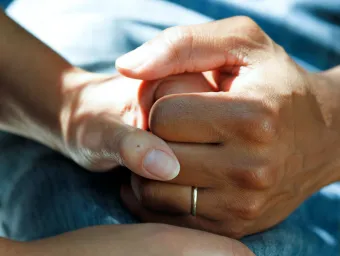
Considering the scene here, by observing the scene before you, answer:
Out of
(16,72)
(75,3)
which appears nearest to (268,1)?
(75,3)

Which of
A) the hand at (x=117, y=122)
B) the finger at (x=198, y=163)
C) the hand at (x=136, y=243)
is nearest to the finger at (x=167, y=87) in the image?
the hand at (x=117, y=122)

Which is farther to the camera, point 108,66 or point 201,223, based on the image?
point 108,66

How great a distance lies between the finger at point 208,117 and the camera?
662 millimetres

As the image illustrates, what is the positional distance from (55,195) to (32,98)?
0.17 meters

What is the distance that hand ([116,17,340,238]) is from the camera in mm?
668

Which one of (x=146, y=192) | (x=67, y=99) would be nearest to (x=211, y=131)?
(x=146, y=192)

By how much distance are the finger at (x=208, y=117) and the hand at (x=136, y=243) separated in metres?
0.13

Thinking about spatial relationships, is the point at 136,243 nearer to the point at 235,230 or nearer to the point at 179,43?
the point at 235,230

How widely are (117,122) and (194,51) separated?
0.47 feet

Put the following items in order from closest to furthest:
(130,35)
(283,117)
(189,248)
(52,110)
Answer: (189,248), (283,117), (52,110), (130,35)

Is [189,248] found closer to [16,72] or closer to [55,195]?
[55,195]

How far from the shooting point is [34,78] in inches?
32.8

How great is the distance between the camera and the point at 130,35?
3.11 ft

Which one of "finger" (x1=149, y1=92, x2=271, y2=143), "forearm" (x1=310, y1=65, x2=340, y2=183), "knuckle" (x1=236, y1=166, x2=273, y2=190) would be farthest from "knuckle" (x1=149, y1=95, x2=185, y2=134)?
"forearm" (x1=310, y1=65, x2=340, y2=183)
